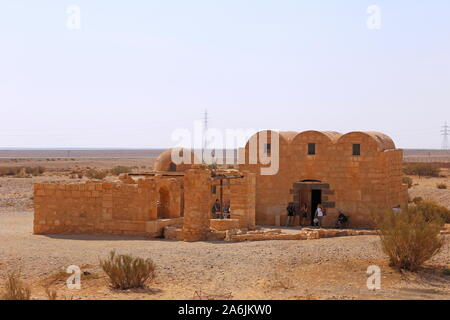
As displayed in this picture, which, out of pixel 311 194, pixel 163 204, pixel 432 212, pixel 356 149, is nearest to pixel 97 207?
pixel 163 204

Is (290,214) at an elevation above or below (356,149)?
below

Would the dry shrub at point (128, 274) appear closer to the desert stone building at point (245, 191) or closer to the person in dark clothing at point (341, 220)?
the desert stone building at point (245, 191)

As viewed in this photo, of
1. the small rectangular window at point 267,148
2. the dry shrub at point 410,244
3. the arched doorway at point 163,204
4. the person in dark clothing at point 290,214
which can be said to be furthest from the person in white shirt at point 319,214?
the dry shrub at point 410,244

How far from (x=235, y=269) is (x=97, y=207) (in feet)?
24.2

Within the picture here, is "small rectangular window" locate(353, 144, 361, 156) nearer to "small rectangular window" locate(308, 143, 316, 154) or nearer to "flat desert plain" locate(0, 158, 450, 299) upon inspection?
"small rectangular window" locate(308, 143, 316, 154)

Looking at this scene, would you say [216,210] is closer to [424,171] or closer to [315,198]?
[315,198]

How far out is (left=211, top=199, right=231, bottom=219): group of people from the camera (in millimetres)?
19750

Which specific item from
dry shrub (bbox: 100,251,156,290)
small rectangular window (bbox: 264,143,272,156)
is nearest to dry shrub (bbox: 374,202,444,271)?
dry shrub (bbox: 100,251,156,290)

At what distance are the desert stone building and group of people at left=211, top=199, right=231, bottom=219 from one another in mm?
467

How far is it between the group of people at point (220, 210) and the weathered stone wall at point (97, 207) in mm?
2667

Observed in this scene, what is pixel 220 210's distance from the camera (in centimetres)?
1977
